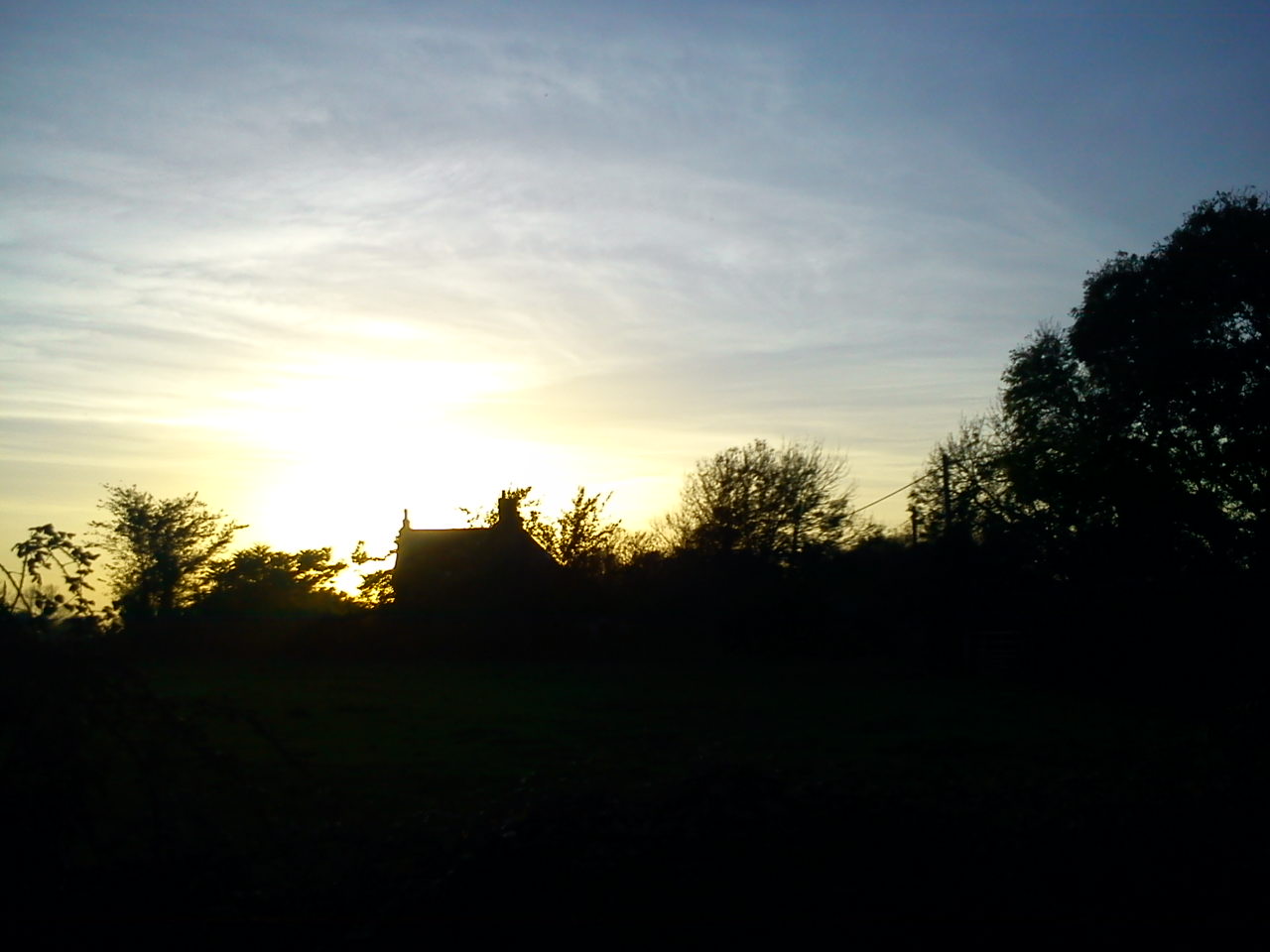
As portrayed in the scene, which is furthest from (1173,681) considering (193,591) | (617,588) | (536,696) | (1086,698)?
(193,591)

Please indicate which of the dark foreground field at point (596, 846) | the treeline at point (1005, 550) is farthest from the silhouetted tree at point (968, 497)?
the dark foreground field at point (596, 846)

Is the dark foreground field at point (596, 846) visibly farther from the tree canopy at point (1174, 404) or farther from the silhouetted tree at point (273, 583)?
the silhouetted tree at point (273, 583)

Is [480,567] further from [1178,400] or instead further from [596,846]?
[596,846]

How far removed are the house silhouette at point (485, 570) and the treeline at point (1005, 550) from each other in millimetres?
403

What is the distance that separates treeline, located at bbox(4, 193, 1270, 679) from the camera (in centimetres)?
3027

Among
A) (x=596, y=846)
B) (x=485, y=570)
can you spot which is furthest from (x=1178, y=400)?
(x=596, y=846)

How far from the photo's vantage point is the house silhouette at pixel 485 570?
128ft

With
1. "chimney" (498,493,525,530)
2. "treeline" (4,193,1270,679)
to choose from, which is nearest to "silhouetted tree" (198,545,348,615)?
"treeline" (4,193,1270,679)

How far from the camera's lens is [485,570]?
39.6 metres

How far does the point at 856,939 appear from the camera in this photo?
561 cm

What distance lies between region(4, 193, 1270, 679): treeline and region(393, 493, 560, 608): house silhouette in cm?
40

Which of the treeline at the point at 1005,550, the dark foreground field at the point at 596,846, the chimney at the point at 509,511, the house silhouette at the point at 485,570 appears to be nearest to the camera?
the dark foreground field at the point at 596,846

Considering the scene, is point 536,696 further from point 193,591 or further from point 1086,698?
point 193,591

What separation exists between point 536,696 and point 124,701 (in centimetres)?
1830
